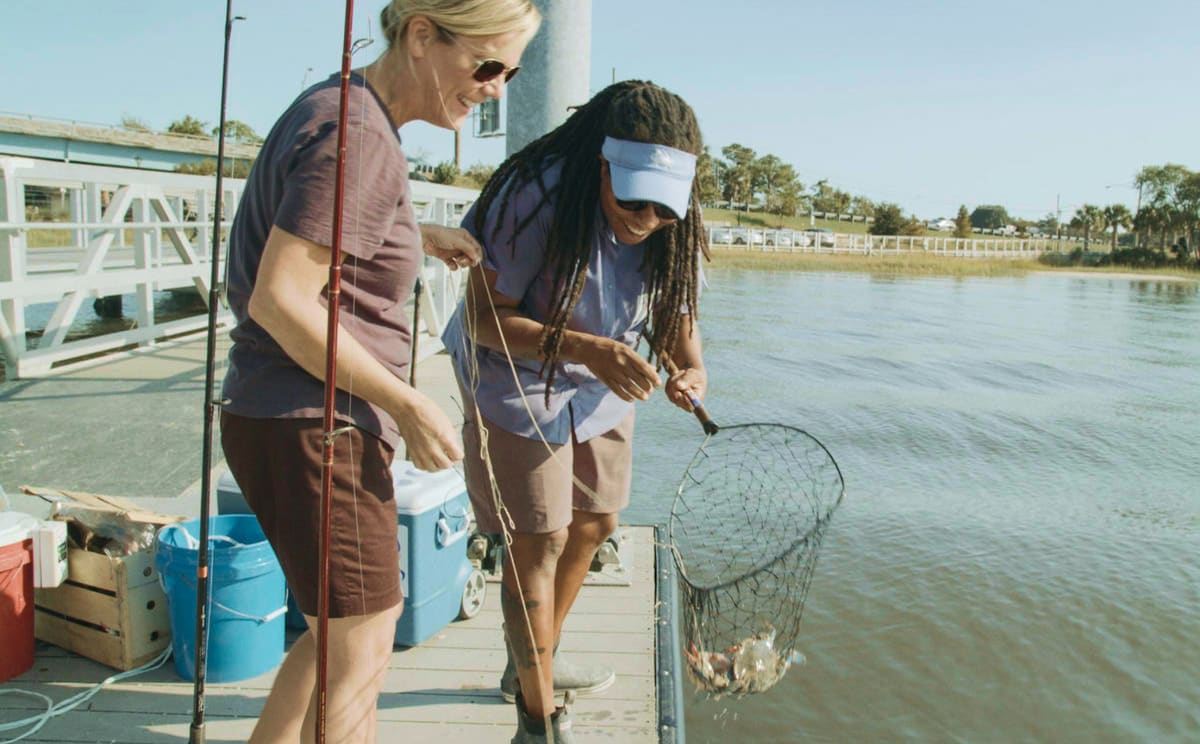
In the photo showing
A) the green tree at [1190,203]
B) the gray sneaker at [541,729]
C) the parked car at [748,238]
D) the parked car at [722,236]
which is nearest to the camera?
the gray sneaker at [541,729]

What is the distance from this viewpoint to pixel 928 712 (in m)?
4.35

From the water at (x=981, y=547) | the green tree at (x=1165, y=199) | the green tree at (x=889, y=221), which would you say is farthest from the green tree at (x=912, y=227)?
the water at (x=981, y=547)

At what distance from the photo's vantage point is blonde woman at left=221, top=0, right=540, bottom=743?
4.97 feet

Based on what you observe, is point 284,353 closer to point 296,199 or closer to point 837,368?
point 296,199

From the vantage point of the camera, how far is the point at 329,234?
149 centimetres

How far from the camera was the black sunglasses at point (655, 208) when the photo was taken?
228cm

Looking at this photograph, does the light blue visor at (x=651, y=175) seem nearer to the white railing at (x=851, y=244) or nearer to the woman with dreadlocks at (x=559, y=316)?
the woman with dreadlocks at (x=559, y=316)

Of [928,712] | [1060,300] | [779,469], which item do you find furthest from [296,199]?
[1060,300]

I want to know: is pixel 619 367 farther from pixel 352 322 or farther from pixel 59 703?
pixel 59 703

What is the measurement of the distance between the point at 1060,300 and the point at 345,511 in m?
38.0

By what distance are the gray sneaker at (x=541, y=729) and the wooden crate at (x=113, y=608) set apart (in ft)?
4.13

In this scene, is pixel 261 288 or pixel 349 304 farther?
pixel 349 304

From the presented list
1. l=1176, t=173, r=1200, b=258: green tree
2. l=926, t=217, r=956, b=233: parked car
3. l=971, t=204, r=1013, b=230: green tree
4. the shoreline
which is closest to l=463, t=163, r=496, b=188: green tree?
the shoreline

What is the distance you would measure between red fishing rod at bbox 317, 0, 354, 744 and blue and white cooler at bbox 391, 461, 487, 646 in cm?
137
